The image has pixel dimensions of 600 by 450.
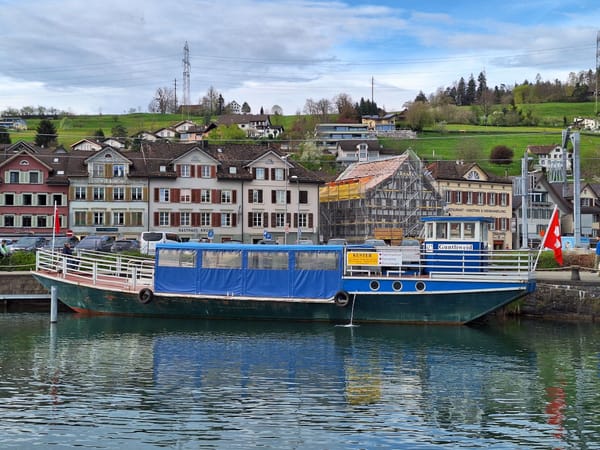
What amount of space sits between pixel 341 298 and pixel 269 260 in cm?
409

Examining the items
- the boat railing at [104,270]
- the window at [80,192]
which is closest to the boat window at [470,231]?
the boat railing at [104,270]

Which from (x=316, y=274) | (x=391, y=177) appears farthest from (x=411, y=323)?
(x=391, y=177)

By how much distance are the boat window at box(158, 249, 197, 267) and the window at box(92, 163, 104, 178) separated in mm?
41548

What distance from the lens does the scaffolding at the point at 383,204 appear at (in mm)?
89250

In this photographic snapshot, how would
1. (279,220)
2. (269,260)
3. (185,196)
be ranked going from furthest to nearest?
(279,220)
(185,196)
(269,260)

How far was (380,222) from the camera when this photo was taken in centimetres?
8900

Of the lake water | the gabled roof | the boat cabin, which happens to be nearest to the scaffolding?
the gabled roof

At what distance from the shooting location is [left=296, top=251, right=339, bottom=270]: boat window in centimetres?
3931

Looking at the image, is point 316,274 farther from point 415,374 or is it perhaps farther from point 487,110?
point 487,110

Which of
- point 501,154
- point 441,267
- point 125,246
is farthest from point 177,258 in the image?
point 501,154

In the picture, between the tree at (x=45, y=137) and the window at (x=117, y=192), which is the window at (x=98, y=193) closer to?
the window at (x=117, y=192)

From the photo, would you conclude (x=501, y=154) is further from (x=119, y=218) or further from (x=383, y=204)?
(x=119, y=218)

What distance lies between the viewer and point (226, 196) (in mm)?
83812

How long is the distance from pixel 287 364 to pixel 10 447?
40.7 ft
